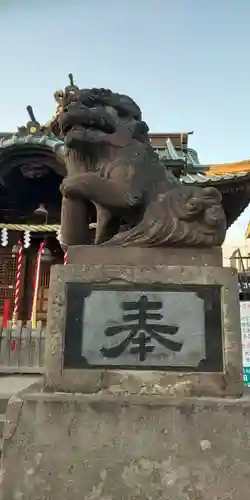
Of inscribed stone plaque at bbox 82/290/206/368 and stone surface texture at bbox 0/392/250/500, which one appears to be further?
inscribed stone plaque at bbox 82/290/206/368

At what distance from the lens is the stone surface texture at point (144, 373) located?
1.90 m

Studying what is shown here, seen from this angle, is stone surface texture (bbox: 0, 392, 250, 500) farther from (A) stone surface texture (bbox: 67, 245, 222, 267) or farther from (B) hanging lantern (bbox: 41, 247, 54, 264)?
(B) hanging lantern (bbox: 41, 247, 54, 264)

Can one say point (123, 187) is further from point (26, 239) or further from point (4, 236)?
point (4, 236)

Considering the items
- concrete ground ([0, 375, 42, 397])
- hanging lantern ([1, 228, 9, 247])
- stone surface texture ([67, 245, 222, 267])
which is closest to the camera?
stone surface texture ([67, 245, 222, 267])

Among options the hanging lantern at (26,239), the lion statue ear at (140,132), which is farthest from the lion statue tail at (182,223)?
the hanging lantern at (26,239)

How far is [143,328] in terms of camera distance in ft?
6.58

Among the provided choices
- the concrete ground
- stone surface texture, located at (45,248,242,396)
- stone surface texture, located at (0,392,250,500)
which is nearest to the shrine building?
the concrete ground

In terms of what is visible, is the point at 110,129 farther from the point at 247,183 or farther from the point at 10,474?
the point at 247,183

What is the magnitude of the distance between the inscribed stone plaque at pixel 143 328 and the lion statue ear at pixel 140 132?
1.07 m

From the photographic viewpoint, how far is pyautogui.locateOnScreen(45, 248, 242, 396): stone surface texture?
1899 mm

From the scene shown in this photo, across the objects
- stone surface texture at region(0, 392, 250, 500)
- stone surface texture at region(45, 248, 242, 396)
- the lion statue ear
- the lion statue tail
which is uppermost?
the lion statue ear

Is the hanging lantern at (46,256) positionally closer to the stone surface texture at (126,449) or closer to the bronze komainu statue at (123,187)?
the bronze komainu statue at (123,187)

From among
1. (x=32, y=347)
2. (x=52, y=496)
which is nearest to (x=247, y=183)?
(x=32, y=347)

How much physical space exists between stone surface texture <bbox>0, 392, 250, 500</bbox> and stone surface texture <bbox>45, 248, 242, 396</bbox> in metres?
0.11
